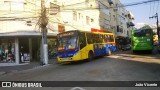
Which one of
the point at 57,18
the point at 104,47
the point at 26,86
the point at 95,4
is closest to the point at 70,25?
the point at 57,18

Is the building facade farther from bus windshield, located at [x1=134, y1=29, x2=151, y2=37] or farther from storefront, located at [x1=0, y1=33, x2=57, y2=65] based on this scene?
bus windshield, located at [x1=134, y1=29, x2=151, y2=37]

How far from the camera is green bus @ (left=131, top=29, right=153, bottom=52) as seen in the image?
109 feet

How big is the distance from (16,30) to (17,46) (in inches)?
75.5

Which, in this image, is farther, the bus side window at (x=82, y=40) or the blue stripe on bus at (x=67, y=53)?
the bus side window at (x=82, y=40)

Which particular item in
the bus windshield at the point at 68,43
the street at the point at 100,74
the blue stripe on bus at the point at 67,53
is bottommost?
the street at the point at 100,74

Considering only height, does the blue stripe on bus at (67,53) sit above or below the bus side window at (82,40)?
below

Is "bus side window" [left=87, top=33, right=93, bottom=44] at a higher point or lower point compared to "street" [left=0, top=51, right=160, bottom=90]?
higher

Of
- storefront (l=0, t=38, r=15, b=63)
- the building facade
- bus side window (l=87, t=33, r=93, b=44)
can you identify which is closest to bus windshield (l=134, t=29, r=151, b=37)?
bus side window (l=87, t=33, r=93, b=44)

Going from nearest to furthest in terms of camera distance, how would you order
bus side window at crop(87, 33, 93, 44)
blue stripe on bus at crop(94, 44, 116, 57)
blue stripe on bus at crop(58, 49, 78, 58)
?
blue stripe on bus at crop(58, 49, 78, 58) → bus side window at crop(87, 33, 93, 44) → blue stripe on bus at crop(94, 44, 116, 57)

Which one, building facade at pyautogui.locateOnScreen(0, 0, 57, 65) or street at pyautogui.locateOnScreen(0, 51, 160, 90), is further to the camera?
building facade at pyautogui.locateOnScreen(0, 0, 57, 65)

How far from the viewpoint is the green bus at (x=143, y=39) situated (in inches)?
1313

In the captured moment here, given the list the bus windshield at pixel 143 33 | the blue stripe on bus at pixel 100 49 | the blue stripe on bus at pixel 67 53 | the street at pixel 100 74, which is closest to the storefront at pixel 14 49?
the blue stripe on bus at pixel 100 49

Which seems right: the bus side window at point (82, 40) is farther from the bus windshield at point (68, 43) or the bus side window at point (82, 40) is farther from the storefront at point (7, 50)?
the storefront at point (7, 50)

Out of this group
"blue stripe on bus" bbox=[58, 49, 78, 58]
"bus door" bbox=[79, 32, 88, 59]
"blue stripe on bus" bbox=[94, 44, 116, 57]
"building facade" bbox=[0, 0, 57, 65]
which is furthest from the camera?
"building facade" bbox=[0, 0, 57, 65]
